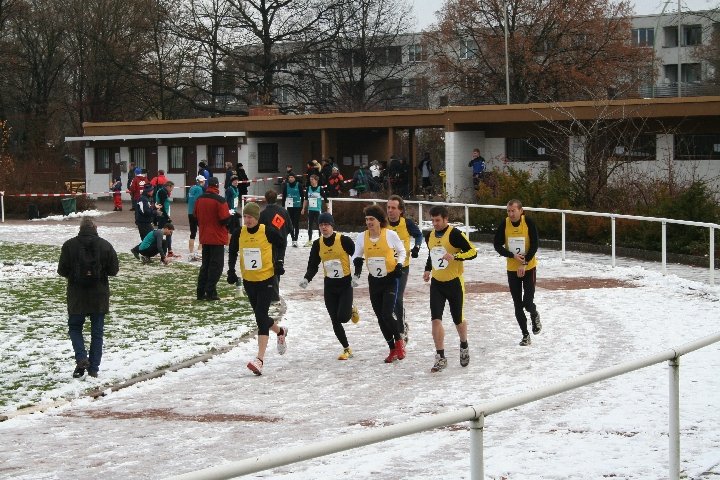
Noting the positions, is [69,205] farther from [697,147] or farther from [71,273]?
[71,273]

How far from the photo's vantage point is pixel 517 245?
15.1 metres

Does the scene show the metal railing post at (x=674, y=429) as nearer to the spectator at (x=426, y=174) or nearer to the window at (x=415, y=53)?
the spectator at (x=426, y=174)

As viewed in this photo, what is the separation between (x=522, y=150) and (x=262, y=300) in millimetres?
27129

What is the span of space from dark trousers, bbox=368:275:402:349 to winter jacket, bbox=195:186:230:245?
20.4 ft

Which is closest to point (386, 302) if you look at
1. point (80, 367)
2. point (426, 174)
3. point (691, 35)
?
point (80, 367)

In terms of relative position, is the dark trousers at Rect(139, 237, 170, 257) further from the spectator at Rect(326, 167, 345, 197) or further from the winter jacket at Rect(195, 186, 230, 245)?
the spectator at Rect(326, 167, 345, 197)

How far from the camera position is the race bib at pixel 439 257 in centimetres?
1317

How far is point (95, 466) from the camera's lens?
9.21 meters

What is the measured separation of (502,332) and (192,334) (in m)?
3.91

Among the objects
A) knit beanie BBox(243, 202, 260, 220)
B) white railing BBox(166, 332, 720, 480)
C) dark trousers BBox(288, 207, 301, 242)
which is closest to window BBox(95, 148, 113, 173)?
dark trousers BBox(288, 207, 301, 242)

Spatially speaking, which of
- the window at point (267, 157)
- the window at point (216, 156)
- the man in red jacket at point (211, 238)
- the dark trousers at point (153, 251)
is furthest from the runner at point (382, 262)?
the window at point (216, 156)

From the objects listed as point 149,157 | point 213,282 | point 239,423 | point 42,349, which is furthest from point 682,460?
point 149,157

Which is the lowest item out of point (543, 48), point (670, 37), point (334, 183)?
point (334, 183)

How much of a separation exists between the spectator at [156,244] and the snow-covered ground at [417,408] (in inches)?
310
